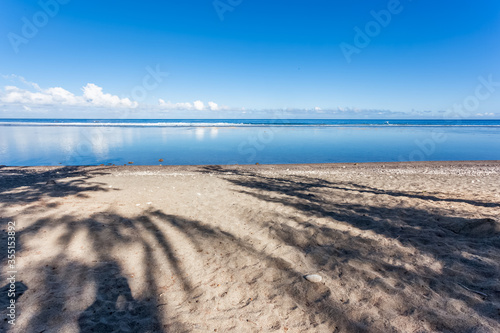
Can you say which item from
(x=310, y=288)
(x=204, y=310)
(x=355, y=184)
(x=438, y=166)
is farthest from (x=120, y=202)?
(x=438, y=166)

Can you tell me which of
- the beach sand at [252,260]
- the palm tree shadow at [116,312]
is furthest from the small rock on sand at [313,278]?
the palm tree shadow at [116,312]

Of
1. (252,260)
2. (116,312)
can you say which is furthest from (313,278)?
(116,312)

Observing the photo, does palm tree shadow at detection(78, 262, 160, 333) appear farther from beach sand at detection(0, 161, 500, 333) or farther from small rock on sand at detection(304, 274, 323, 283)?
small rock on sand at detection(304, 274, 323, 283)

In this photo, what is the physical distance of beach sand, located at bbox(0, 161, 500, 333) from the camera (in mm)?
2855

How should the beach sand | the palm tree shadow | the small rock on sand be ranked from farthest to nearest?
the small rock on sand → the beach sand → the palm tree shadow

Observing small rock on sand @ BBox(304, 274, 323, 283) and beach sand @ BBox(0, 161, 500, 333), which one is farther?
small rock on sand @ BBox(304, 274, 323, 283)

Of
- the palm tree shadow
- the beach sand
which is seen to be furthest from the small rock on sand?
the palm tree shadow

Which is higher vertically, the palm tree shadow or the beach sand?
the beach sand

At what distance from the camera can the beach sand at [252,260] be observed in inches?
112

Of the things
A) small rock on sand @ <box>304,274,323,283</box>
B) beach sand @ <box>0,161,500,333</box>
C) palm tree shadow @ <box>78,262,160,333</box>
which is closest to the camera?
palm tree shadow @ <box>78,262,160,333</box>

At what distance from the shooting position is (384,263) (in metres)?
3.91

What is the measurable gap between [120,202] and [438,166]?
16323 mm

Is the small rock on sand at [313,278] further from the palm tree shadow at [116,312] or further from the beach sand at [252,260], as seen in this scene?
the palm tree shadow at [116,312]

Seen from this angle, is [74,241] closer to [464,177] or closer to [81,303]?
[81,303]
